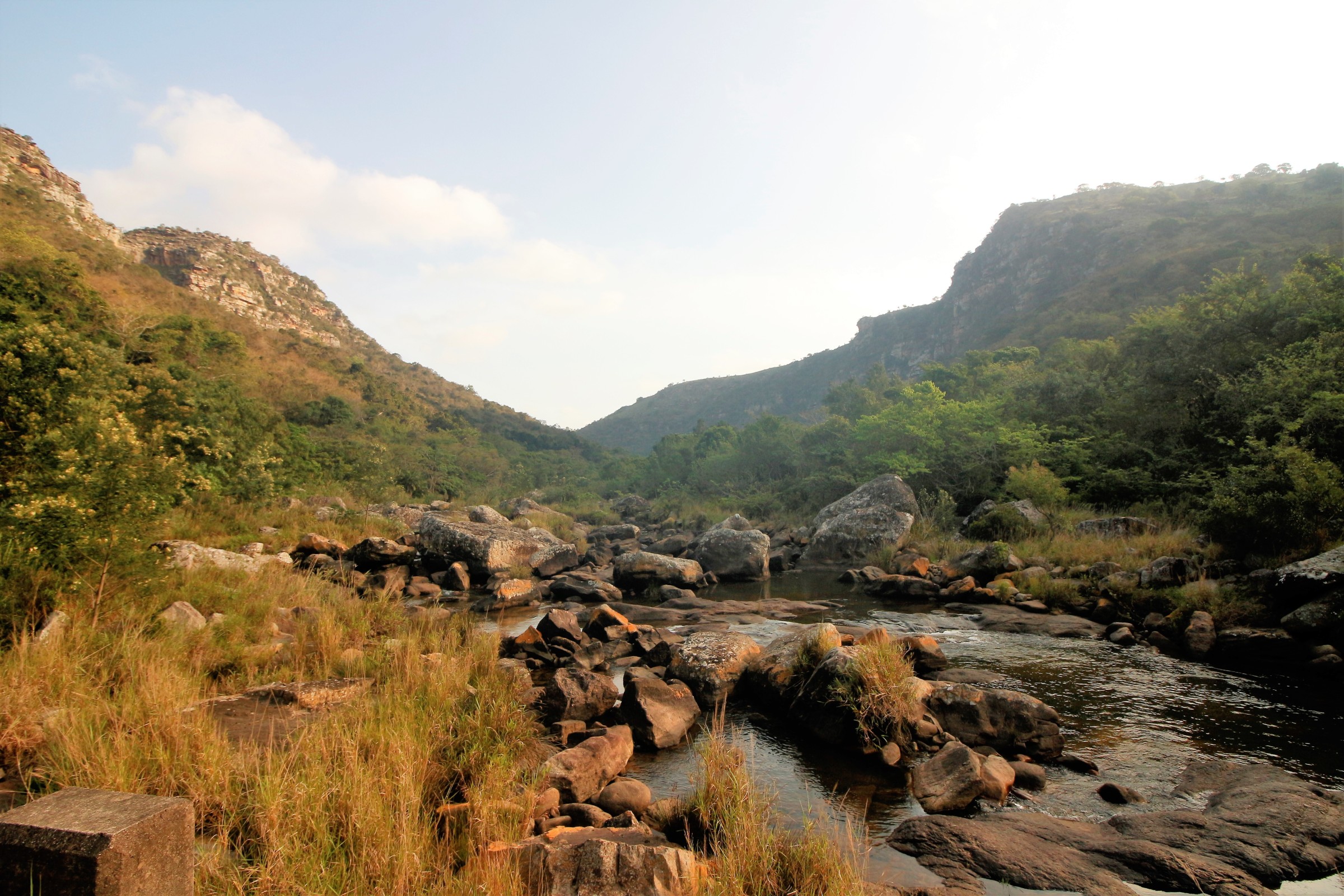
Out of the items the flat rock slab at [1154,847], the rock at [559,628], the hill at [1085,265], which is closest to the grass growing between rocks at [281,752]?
the rock at [559,628]

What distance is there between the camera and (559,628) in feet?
35.9

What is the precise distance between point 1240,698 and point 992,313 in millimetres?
92910

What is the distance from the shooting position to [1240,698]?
8.38 meters

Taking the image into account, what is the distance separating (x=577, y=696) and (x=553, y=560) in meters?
13.7

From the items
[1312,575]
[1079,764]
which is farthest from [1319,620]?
[1079,764]

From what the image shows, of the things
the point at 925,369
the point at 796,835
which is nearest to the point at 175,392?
the point at 796,835

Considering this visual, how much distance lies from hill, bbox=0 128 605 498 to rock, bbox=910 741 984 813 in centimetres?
1885

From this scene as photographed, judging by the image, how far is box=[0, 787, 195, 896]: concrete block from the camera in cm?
258

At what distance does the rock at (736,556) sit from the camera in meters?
21.2

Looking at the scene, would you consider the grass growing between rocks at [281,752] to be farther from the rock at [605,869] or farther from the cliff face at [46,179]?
the cliff face at [46,179]

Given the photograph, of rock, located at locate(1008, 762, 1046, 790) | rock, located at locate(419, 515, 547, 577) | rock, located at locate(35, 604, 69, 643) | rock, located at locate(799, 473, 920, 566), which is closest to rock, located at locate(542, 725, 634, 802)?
rock, located at locate(1008, 762, 1046, 790)

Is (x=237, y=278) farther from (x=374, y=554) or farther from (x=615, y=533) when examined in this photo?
(x=374, y=554)

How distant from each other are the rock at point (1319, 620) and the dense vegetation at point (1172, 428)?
234cm

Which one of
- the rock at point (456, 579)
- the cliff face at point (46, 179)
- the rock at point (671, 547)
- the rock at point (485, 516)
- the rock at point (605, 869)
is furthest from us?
the cliff face at point (46, 179)
